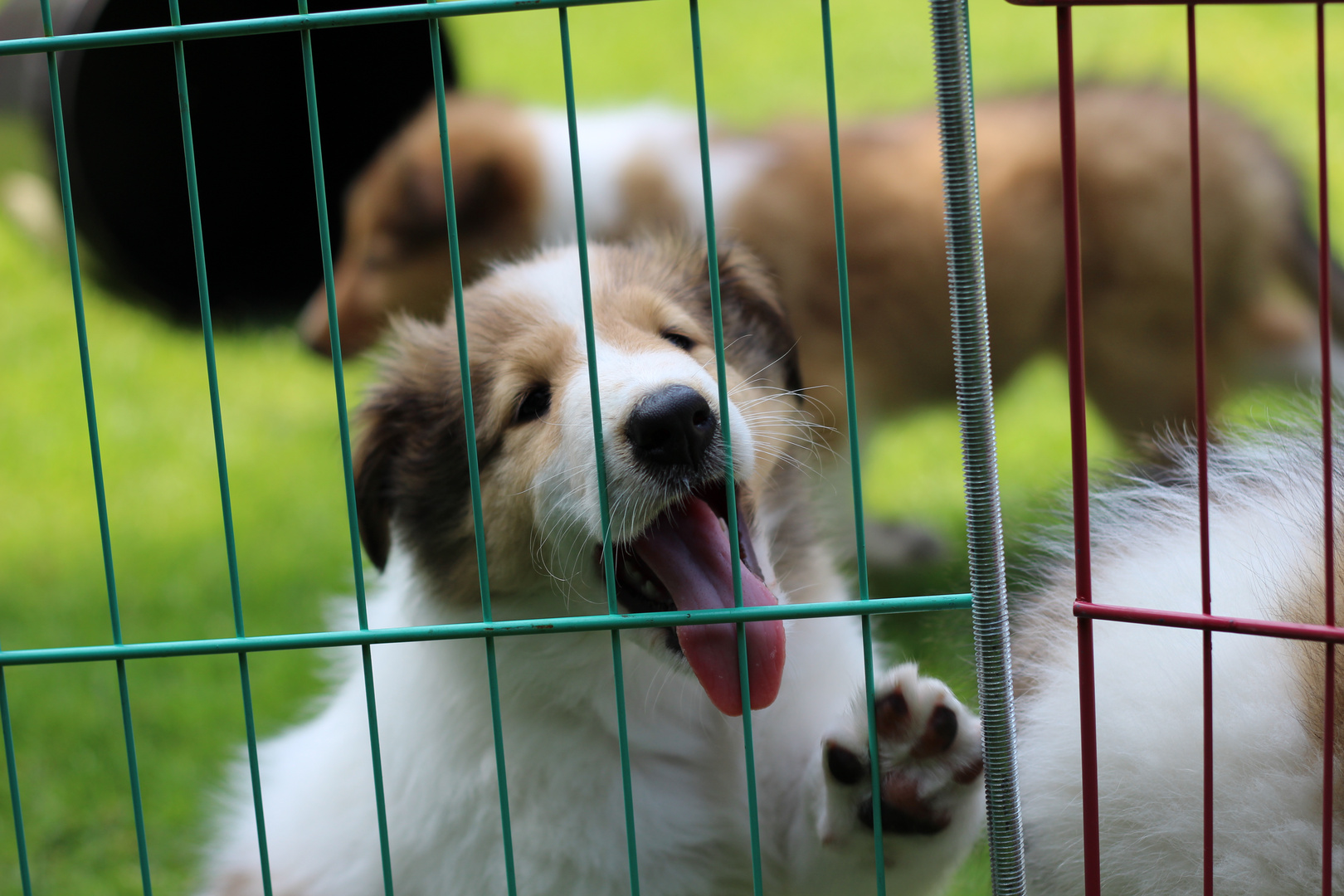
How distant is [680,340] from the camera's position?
201cm

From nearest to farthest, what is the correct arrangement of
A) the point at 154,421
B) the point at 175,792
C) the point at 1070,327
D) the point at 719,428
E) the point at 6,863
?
the point at 1070,327, the point at 719,428, the point at 6,863, the point at 175,792, the point at 154,421

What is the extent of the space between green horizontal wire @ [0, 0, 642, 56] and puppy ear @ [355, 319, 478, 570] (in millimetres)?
709

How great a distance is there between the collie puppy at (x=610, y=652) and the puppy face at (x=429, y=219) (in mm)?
1783

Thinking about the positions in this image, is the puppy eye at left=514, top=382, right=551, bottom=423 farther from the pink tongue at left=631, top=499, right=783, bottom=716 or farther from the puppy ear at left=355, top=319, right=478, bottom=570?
the pink tongue at left=631, top=499, right=783, bottom=716

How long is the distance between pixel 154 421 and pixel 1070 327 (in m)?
4.79

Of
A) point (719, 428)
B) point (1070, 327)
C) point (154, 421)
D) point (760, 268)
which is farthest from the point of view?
point (154, 421)

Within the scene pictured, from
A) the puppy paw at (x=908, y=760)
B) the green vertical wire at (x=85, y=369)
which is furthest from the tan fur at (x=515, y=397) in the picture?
the green vertical wire at (x=85, y=369)

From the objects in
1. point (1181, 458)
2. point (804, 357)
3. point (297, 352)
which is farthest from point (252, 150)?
point (1181, 458)

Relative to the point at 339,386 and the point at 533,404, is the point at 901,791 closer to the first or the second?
the point at 533,404

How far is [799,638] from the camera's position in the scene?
6.61ft

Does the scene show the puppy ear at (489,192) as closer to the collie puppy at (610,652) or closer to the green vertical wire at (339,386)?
the collie puppy at (610,652)

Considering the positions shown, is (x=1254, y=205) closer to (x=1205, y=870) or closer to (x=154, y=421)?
(x=1205, y=870)

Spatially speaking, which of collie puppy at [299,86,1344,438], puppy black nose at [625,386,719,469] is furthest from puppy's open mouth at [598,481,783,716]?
collie puppy at [299,86,1344,438]

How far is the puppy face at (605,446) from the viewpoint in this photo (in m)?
1.69
